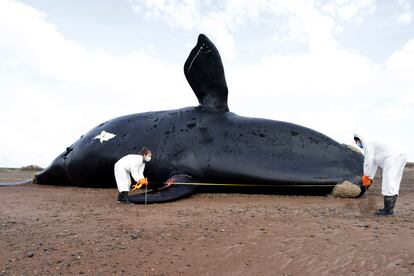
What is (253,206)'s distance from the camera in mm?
8320

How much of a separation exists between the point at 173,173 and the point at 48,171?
502 centimetres

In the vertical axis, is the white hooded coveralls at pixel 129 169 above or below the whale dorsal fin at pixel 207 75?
below

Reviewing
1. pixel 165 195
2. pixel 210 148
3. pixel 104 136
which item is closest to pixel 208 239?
pixel 165 195

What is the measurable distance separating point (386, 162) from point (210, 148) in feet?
13.4

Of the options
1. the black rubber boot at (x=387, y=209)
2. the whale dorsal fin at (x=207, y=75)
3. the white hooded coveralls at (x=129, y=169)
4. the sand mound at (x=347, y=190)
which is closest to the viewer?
the black rubber boot at (x=387, y=209)

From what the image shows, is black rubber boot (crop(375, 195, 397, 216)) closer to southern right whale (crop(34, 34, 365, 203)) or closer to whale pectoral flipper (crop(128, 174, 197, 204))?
southern right whale (crop(34, 34, 365, 203))

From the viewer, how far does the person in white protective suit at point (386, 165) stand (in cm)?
779

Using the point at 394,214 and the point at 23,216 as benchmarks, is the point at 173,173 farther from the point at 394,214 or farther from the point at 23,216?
the point at 394,214

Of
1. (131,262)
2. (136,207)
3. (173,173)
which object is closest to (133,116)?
(173,173)

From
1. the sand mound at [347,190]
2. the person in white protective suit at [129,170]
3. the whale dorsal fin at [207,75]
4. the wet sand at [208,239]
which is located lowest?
the wet sand at [208,239]

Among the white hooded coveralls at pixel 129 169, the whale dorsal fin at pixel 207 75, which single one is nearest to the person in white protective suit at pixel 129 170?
the white hooded coveralls at pixel 129 169

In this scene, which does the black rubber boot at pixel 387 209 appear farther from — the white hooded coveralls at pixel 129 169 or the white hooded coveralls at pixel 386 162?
the white hooded coveralls at pixel 129 169

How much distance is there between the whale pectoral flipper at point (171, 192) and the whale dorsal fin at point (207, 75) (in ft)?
7.47

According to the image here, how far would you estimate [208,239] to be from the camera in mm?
5699
